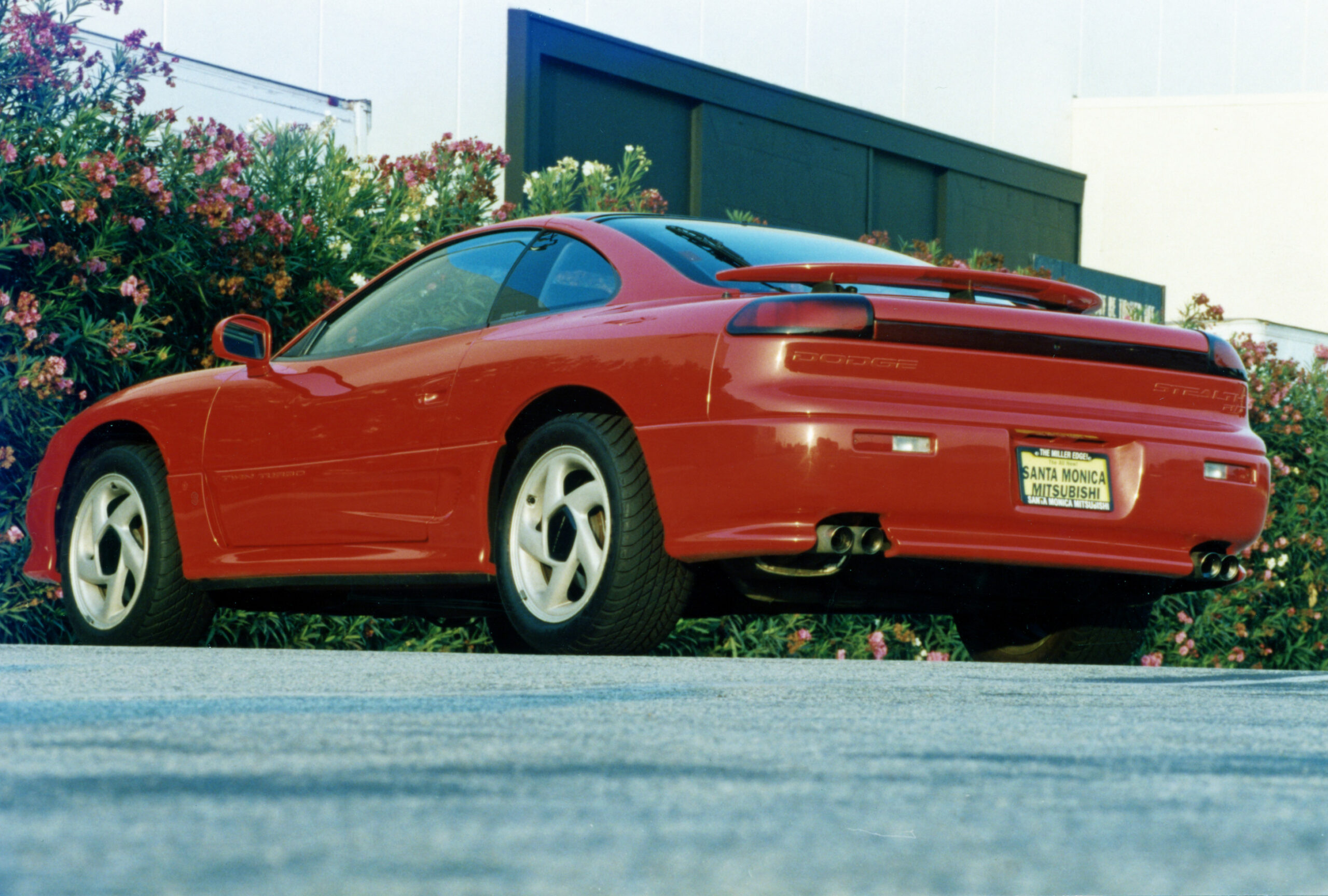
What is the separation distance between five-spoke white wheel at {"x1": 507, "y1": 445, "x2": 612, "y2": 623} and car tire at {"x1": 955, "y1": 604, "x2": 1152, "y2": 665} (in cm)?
166

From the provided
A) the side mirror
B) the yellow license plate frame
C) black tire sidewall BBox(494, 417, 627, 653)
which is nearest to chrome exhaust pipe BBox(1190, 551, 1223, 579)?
the yellow license plate frame

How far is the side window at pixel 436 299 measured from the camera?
5578mm

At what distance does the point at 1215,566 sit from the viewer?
4.85m

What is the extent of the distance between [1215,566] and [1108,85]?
17.4 m

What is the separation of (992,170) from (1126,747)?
18.1 meters

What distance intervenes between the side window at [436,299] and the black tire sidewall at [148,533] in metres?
0.74

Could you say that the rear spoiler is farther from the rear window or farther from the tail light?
the tail light

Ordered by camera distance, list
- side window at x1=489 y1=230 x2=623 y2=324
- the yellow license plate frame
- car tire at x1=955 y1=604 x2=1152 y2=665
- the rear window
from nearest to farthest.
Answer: the yellow license plate frame
the rear window
side window at x1=489 y1=230 x2=623 y2=324
car tire at x1=955 y1=604 x2=1152 y2=665

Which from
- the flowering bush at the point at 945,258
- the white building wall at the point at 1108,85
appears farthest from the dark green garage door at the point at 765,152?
the flowering bush at the point at 945,258

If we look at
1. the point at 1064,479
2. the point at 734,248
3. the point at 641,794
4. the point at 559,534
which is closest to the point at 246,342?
the point at 559,534

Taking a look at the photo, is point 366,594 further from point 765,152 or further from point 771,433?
point 765,152

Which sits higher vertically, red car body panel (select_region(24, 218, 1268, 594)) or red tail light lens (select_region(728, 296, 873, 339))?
red tail light lens (select_region(728, 296, 873, 339))

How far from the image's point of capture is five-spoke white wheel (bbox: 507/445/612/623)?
15.4ft

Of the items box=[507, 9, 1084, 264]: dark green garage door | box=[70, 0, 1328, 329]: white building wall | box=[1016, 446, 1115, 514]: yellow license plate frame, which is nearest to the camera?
box=[1016, 446, 1115, 514]: yellow license plate frame
